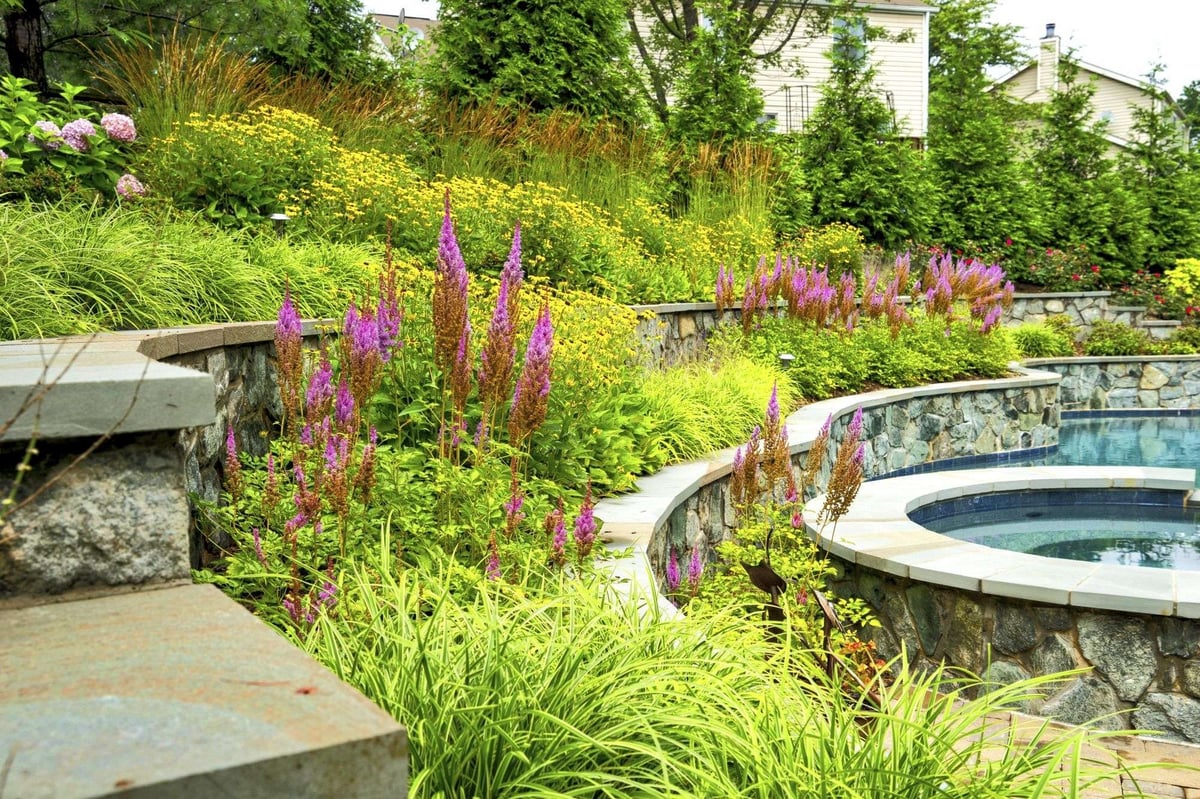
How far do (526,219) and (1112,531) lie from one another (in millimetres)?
4676

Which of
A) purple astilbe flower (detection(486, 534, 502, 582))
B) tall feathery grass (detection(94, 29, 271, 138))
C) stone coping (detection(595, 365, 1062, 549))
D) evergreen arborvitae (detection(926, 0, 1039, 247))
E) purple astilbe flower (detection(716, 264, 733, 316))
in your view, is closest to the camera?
purple astilbe flower (detection(486, 534, 502, 582))

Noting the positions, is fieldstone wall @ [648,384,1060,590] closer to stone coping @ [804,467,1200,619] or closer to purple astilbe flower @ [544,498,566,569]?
stone coping @ [804,467,1200,619]

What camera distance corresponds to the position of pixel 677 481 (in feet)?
17.4

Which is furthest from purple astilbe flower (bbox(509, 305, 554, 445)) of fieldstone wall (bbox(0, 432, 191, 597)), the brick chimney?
the brick chimney

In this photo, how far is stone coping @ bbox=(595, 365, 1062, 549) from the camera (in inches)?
164

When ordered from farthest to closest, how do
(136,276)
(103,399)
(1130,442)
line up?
(1130,442)
(136,276)
(103,399)

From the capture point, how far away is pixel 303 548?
9.58 feet

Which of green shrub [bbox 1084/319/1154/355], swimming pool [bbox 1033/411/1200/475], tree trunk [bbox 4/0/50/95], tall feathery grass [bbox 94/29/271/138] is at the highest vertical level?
tree trunk [bbox 4/0/50/95]

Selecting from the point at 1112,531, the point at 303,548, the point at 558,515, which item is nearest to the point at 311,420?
the point at 303,548

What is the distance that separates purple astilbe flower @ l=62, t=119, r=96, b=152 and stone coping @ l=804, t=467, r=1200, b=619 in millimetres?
4861

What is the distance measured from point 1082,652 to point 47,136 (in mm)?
6106

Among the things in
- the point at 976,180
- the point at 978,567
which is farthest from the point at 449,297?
the point at 976,180

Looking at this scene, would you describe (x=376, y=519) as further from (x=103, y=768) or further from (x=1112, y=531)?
(x=1112, y=531)

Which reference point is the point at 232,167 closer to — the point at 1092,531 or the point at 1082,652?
the point at 1082,652
